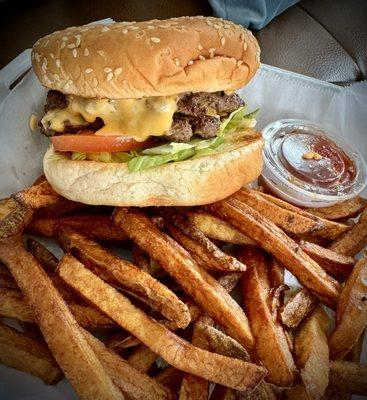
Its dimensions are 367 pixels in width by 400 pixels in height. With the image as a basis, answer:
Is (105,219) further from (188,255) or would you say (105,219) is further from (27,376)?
(27,376)

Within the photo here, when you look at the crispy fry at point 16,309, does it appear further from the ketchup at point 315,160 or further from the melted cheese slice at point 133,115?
the ketchup at point 315,160

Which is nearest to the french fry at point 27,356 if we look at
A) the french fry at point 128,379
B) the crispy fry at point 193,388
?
the french fry at point 128,379

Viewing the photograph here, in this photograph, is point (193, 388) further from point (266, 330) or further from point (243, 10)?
point (243, 10)

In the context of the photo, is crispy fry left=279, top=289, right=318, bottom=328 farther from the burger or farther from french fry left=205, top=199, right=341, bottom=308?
the burger

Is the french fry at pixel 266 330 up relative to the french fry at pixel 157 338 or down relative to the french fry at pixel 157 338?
down

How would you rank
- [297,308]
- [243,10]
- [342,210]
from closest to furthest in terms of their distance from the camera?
[297,308] < [342,210] < [243,10]

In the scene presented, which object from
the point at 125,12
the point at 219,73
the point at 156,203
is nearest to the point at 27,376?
the point at 156,203

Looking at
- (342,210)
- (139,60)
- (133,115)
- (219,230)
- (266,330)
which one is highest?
(139,60)

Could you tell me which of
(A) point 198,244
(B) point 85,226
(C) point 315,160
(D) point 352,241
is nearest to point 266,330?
(A) point 198,244

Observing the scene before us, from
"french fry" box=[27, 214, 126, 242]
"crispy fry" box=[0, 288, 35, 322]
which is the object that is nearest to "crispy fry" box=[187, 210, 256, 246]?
"french fry" box=[27, 214, 126, 242]
